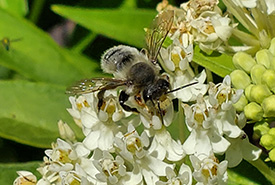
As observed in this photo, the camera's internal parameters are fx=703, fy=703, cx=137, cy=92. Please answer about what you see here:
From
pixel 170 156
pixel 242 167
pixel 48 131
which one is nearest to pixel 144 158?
pixel 170 156

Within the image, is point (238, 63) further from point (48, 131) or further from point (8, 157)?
point (8, 157)

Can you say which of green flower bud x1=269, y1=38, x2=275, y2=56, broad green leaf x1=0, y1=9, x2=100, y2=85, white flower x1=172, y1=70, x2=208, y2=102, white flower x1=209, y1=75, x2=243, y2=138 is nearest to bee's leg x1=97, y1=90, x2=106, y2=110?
A: white flower x1=172, y1=70, x2=208, y2=102

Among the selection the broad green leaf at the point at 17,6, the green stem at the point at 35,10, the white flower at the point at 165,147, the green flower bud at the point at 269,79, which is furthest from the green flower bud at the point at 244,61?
the green stem at the point at 35,10

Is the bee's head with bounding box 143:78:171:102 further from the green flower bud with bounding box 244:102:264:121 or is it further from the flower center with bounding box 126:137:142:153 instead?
the green flower bud with bounding box 244:102:264:121

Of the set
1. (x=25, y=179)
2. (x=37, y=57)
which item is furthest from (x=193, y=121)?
(x=37, y=57)

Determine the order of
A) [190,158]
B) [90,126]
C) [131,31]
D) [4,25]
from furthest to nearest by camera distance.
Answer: [4,25] → [131,31] → [90,126] → [190,158]

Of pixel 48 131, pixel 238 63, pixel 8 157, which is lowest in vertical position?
pixel 8 157

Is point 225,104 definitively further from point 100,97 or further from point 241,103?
point 100,97
